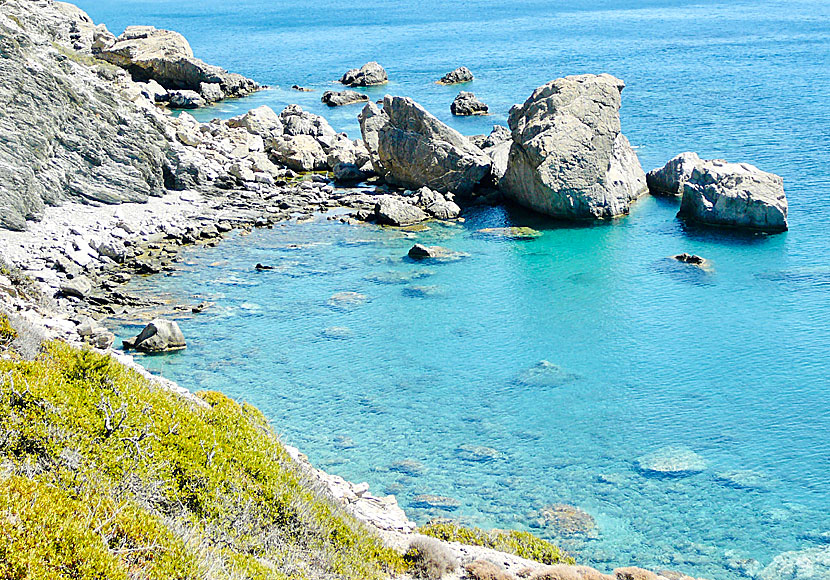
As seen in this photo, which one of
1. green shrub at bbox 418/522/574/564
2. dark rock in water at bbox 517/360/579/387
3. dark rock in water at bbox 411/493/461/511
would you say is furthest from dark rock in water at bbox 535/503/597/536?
dark rock in water at bbox 517/360/579/387

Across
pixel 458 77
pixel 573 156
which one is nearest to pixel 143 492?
pixel 573 156

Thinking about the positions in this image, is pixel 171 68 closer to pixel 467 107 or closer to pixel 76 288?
pixel 467 107

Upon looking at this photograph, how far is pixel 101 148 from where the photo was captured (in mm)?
51125

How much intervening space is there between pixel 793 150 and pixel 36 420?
6309 centimetres

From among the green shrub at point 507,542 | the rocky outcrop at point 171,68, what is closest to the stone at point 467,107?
the rocky outcrop at point 171,68

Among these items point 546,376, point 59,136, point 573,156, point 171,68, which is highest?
point 171,68

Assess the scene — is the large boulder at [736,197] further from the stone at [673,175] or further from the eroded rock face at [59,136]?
the eroded rock face at [59,136]

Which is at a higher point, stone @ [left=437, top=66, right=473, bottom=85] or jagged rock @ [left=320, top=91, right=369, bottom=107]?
stone @ [left=437, top=66, right=473, bottom=85]

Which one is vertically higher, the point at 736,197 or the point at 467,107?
the point at 467,107

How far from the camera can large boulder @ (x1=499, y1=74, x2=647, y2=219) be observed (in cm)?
5444

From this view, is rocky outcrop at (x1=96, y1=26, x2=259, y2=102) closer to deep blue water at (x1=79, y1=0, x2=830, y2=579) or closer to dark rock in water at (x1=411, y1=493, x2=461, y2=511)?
deep blue water at (x1=79, y1=0, x2=830, y2=579)

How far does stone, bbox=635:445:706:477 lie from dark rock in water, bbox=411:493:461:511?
6.95m

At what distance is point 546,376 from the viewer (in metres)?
34.9

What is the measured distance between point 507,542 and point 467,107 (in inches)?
2743
